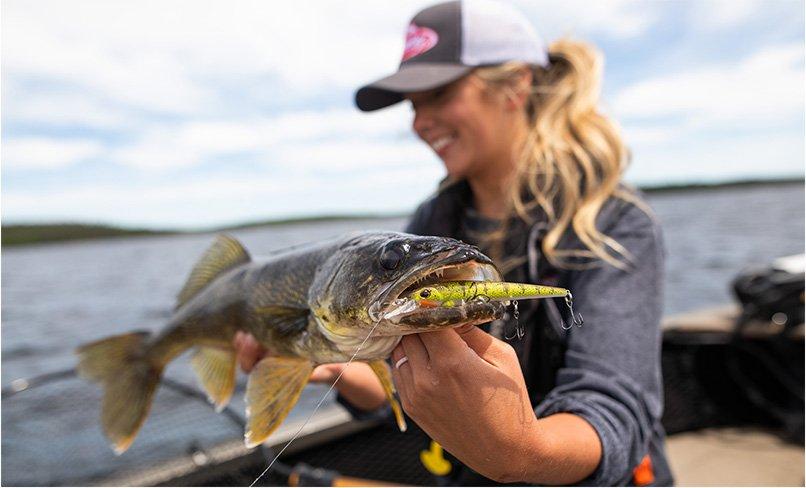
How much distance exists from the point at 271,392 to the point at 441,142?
4.93 feet

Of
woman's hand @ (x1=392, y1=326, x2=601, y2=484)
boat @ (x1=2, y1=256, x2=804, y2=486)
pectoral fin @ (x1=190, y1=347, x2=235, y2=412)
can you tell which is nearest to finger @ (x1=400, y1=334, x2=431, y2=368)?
woman's hand @ (x1=392, y1=326, x2=601, y2=484)

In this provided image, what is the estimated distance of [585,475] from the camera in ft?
6.52

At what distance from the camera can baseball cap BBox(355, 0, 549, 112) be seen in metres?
2.55

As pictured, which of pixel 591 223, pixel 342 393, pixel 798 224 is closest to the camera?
pixel 591 223

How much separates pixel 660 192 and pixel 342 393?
296 cm

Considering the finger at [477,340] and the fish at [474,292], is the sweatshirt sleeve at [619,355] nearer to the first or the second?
the finger at [477,340]

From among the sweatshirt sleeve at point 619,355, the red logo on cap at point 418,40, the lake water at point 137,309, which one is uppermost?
the red logo on cap at point 418,40

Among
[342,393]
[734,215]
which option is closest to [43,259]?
[734,215]

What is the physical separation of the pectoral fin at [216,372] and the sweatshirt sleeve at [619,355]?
4.28ft

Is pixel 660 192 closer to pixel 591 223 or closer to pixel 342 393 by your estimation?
pixel 591 223

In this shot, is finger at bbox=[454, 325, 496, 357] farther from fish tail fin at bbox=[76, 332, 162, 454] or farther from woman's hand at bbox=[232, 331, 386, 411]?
fish tail fin at bbox=[76, 332, 162, 454]

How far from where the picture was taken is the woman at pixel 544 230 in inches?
78.1

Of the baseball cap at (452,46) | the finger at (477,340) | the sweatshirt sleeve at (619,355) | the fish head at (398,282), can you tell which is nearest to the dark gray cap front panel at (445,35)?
the baseball cap at (452,46)

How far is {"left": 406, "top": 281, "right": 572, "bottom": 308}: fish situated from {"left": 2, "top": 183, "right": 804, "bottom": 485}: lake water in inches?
34.2
